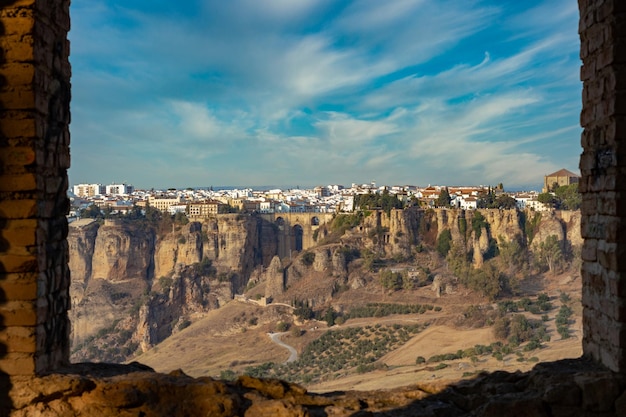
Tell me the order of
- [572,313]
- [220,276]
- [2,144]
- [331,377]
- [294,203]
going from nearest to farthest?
[2,144] → [331,377] → [572,313] → [220,276] → [294,203]

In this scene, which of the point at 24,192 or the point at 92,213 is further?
the point at 92,213

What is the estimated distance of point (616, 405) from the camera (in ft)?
11.1

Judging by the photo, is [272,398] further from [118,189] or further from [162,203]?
[118,189]

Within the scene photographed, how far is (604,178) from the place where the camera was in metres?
3.71

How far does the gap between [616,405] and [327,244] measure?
3573cm

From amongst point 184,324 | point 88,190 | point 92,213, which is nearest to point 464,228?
point 184,324

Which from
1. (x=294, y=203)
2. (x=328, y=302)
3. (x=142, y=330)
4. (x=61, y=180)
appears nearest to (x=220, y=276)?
(x=142, y=330)

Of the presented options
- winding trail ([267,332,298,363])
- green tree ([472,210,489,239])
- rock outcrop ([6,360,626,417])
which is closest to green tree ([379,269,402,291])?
winding trail ([267,332,298,363])

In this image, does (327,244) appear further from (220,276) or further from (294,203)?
(294,203)

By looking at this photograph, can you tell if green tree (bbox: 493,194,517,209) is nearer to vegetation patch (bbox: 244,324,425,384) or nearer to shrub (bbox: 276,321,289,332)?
vegetation patch (bbox: 244,324,425,384)

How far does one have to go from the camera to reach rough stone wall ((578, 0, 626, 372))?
3529 mm

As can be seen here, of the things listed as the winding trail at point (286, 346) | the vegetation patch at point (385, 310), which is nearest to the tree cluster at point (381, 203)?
the vegetation patch at point (385, 310)

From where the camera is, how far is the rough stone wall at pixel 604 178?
3.53 m

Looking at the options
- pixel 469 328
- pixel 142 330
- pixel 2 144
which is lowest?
pixel 142 330
